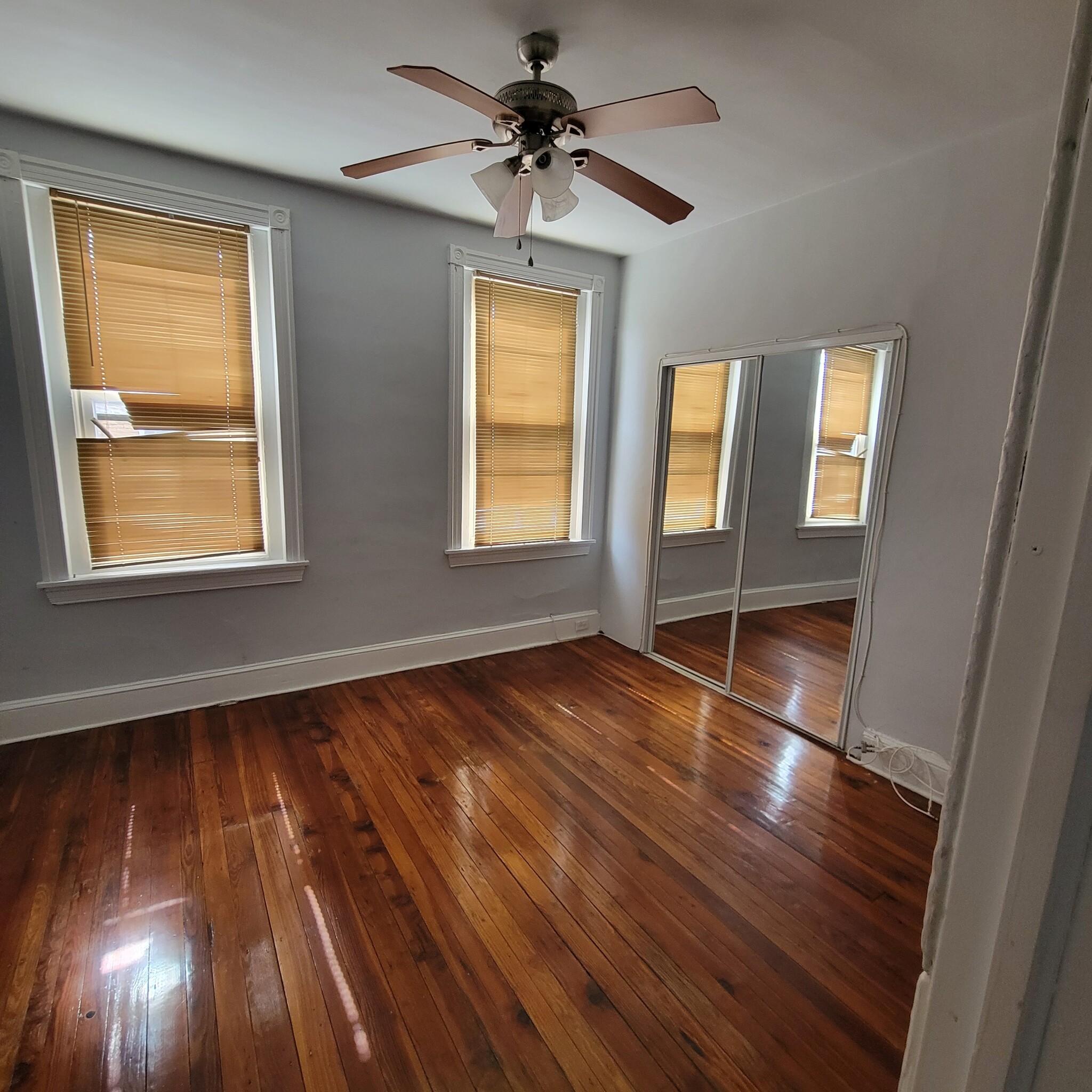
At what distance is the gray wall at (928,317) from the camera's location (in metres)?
2.15

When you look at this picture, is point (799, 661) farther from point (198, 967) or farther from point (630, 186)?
point (198, 967)

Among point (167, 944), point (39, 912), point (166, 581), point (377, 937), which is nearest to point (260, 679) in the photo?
point (166, 581)

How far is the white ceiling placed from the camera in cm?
166

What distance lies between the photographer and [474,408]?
3.55 meters

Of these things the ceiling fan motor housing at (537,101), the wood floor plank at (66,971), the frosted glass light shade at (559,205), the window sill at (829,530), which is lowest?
the wood floor plank at (66,971)

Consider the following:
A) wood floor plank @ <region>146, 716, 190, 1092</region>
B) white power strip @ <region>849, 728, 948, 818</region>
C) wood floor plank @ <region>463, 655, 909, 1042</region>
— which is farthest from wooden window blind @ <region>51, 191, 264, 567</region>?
white power strip @ <region>849, 728, 948, 818</region>

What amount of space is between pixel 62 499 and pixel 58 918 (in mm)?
1740

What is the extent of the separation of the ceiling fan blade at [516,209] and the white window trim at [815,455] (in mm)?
1610

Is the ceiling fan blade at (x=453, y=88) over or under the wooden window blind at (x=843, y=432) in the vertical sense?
over

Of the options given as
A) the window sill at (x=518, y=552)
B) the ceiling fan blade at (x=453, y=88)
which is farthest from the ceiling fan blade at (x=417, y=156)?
the window sill at (x=518, y=552)

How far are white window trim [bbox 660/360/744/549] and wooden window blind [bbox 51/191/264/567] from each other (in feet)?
8.26

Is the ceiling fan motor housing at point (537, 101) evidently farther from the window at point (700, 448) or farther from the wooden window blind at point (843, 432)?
the window at point (700, 448)

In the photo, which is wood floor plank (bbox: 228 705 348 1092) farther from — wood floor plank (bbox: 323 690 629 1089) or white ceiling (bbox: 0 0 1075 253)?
white ceiling (bbox: 0 0 1075 253)

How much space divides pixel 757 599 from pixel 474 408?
202 centimetres
